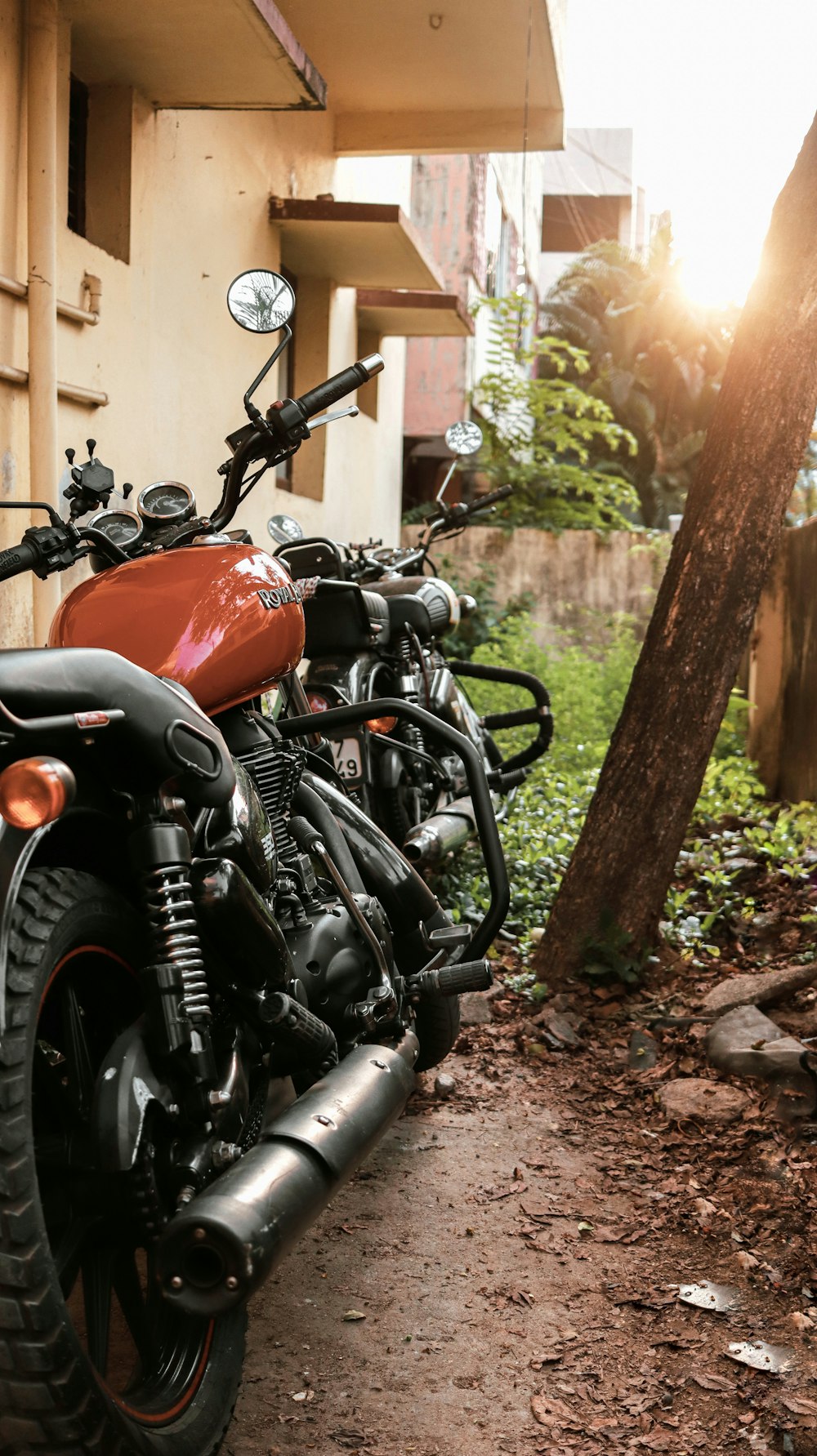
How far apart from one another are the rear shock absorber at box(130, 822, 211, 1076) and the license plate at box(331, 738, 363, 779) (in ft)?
8.72

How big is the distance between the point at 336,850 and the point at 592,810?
198cm

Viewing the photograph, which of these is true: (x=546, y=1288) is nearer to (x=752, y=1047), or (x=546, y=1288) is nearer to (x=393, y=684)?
(x=752, y=1047)

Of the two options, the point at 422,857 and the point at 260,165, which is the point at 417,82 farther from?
the point at 422,857

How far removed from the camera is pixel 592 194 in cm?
3089

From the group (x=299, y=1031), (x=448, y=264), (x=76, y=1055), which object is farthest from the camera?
(x=448, y=264)

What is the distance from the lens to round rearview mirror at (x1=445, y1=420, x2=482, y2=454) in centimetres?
721

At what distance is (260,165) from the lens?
7215mm

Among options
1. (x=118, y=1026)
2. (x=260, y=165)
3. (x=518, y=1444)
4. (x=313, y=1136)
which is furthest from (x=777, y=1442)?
(x=260, y=165)

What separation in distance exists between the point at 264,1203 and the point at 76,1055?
0.36 metres

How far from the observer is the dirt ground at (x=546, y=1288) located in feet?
7.59

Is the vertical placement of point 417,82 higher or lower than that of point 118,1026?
higher

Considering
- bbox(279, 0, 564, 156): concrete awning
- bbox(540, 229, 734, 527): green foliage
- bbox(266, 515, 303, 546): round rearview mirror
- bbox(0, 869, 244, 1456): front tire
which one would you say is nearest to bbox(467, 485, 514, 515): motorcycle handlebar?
bbox(266, 515, 303, 546): round rearview mirror

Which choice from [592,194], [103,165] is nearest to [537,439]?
[103,165]

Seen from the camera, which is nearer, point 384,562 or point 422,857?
point 422,857
